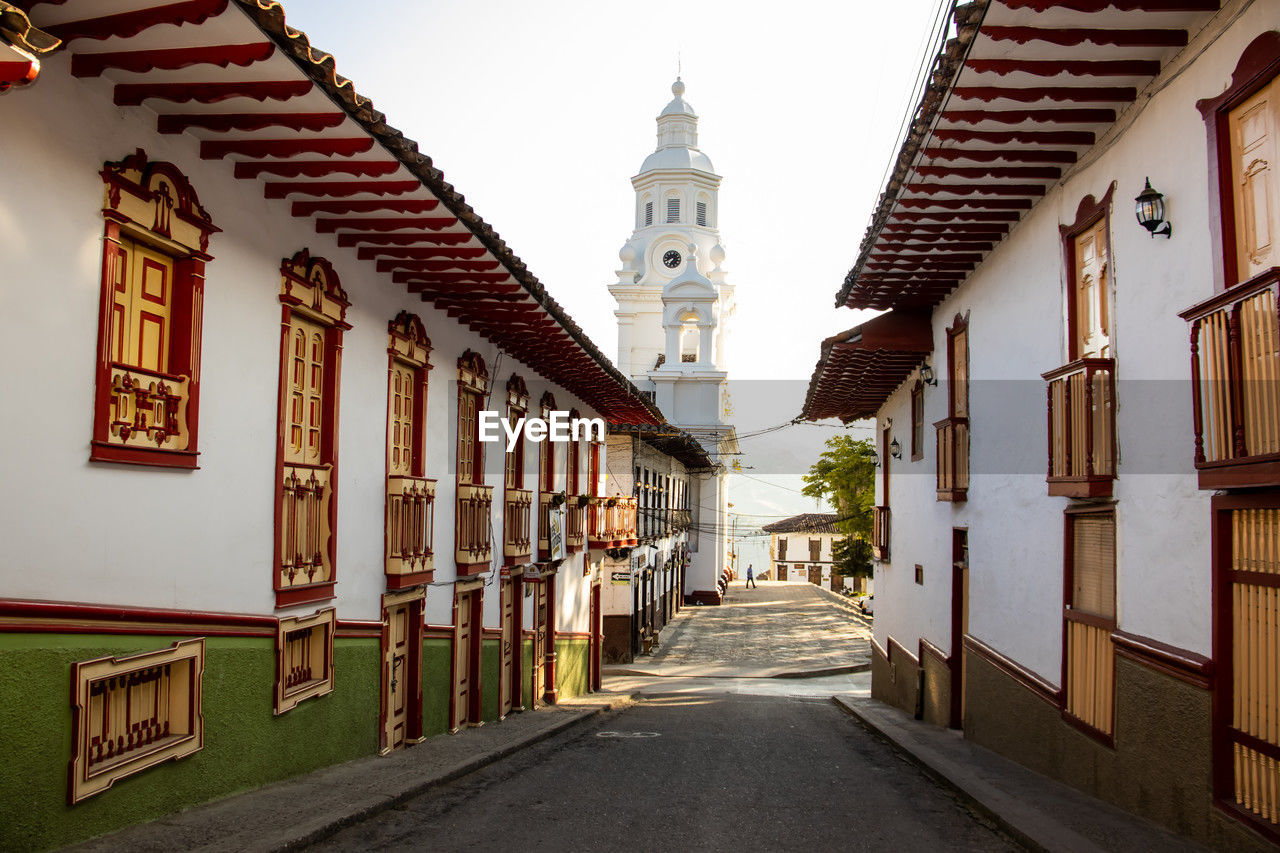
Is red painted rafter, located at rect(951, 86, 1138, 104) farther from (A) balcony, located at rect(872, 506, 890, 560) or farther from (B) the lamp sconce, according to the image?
(A) balcony, located at rect(872, 506, 890, 560)

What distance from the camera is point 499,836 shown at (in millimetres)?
7488

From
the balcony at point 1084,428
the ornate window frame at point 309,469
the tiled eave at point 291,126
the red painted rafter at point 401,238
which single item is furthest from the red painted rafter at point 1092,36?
the ornate window frame at point 309,469


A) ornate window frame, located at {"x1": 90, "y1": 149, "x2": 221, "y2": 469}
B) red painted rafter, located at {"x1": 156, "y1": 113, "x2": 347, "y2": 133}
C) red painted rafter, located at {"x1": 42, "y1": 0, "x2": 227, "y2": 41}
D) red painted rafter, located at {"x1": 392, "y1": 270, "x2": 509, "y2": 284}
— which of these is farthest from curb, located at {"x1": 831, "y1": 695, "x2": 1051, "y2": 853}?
red painted rafter, located at {"x1": 42, "y1": 0, "x2": 227, "y2": 41}

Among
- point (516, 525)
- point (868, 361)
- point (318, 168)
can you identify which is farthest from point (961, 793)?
point (868, 361)

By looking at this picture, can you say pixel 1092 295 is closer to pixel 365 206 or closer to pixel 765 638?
pixel 365 206

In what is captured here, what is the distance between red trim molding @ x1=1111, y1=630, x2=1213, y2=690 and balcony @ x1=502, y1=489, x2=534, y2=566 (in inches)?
357

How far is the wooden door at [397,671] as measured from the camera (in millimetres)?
11078

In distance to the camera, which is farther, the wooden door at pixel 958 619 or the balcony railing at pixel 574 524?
the balcony railing at pixel 574 524

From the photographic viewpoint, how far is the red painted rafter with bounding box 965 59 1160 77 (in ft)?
23.7

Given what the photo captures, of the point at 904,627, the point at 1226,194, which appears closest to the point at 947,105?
the point at 1226,194

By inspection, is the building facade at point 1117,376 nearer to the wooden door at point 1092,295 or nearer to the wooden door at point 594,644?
the wooden door at point 1092,295

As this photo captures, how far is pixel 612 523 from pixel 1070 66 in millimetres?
17266

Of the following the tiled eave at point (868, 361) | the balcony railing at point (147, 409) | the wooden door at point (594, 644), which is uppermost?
the tiled eave at point (868, 361)

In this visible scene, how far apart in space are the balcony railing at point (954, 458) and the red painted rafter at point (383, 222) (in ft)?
22.3
